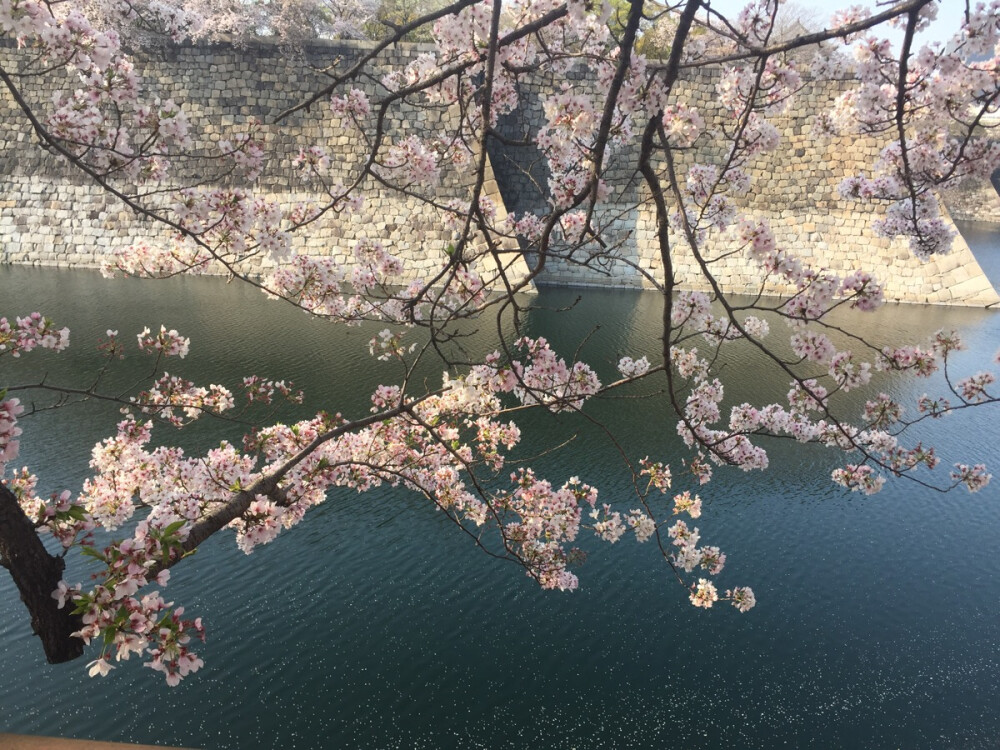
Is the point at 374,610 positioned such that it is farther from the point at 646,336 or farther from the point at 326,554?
the point at 646,336

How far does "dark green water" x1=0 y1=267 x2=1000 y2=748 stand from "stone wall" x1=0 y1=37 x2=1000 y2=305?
7.53 metres

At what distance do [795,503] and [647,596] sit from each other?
7.35ft

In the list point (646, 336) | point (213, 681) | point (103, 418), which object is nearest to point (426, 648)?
point (213, 681)

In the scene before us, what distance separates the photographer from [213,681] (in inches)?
153

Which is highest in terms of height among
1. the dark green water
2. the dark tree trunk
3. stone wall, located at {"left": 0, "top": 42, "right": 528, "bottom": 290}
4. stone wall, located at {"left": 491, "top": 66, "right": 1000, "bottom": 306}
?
stone wall, located at {"left": 0, "top": 42, "right": 528, "bottom": 290}

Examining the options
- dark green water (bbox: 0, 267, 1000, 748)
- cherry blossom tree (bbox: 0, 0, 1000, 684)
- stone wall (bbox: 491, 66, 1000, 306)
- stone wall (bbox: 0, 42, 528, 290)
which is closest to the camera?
cherry blossom tree (bbox: 0, 0, 1000, 684)

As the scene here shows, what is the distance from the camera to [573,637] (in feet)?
14.6

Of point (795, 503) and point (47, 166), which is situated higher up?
point (47, 166)

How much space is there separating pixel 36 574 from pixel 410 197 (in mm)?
12173

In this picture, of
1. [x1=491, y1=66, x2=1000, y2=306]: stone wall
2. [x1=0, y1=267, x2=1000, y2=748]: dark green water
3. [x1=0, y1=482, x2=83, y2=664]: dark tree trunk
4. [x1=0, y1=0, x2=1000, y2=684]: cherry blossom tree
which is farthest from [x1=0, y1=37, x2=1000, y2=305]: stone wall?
[x1=0, y1=482, x2=83, y2=664]: dark tree trunk

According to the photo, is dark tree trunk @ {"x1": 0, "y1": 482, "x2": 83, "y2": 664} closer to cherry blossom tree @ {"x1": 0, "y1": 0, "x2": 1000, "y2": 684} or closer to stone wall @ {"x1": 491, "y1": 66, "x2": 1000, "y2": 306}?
Answer: cherry blossom tree @ {"x1": 0, "y1": 0, "x2": 1000, "y2": 684}

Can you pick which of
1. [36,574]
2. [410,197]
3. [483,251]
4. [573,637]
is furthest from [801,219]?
[36,574]

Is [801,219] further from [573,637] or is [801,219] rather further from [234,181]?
[573,637]

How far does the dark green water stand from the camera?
3752mm
